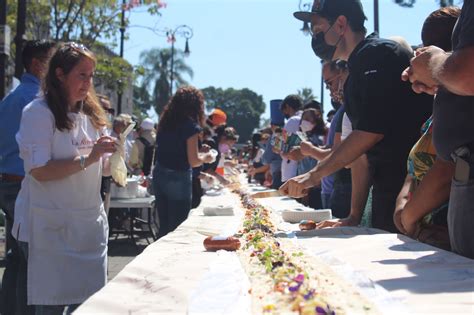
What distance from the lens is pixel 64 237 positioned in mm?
2791

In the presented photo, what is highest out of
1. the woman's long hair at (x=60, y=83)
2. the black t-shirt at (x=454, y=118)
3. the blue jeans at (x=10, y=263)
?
the woman's long hair at (x=60, y=83)

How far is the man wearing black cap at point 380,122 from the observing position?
2879mm

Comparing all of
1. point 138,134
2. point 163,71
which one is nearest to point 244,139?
point 163,71

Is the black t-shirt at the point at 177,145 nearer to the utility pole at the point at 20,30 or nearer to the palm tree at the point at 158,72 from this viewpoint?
the utility pole at the point at 20,30

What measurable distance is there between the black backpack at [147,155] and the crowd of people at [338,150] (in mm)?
6324

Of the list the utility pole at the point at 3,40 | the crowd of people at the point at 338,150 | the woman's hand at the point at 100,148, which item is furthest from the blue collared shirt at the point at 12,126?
the utility pole at the point at 3,40

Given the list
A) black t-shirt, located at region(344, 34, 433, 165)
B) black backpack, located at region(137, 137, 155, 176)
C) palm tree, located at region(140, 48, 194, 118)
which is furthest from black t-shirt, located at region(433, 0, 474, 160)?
palm tree, located at region(140, 48, 194, 118)

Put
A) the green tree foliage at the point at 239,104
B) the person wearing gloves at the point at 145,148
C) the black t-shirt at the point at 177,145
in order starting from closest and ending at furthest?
the black t-shirt at the point at 177,145, the person wearing gloves at the point at 145,148, the green tree foliage at the point at 239,104

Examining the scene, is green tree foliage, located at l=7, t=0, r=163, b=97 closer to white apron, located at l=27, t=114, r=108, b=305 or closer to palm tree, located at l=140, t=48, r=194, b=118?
white apron, located at l=27, t=114, r=108, b=305

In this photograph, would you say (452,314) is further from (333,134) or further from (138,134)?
(138,134)

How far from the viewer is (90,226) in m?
2.88

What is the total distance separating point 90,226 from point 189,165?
253 centimetres

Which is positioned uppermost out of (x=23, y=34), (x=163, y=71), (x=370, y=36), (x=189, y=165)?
(x=163, y=71)

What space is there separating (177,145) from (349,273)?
3.66m
